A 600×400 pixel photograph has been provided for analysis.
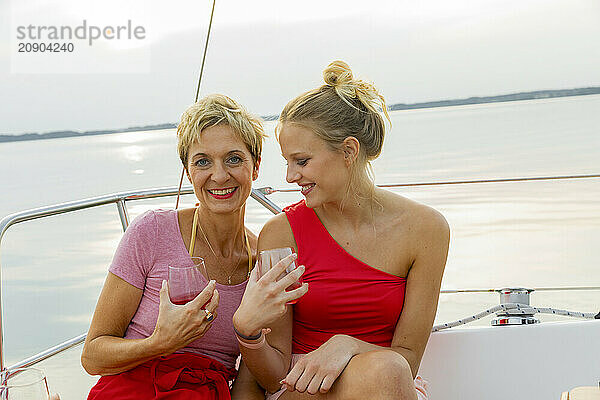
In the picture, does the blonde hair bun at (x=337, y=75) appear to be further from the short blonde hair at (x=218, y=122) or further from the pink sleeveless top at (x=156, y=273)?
the pink sleeveless top at (x=156, y=273)

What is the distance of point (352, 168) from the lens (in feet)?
6.10

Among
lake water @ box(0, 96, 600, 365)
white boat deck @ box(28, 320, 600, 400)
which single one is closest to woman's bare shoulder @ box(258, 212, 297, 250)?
lake water @ box(0, 96, 600, 365)

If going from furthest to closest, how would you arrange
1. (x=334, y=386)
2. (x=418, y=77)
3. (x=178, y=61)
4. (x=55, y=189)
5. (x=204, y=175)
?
(x=418, y=77), (x=178, y=61), (x=55, y=189), (x=204, y=175), (x=334, y=386)

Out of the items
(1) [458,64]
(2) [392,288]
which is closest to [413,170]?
(1) [458,64]

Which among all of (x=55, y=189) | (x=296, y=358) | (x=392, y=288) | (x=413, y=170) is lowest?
(x=55, y=189)

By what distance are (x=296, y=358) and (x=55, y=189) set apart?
831cm

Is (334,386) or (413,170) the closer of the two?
(334,386)

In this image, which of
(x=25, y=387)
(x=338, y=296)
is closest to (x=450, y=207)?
(x=338, y=296)

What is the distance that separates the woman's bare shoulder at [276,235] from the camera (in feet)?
6.16

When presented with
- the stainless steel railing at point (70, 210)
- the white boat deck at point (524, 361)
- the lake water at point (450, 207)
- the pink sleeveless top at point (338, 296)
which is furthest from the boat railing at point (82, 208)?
the pink sleeveless top at point (338, 296)

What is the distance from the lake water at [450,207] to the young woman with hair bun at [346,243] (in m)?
0.18

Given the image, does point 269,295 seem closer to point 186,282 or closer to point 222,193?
point 186,282

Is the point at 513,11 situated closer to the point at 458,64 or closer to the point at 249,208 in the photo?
the point at 458,64

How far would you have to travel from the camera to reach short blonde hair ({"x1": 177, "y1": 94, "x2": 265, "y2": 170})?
1813 millimetres
